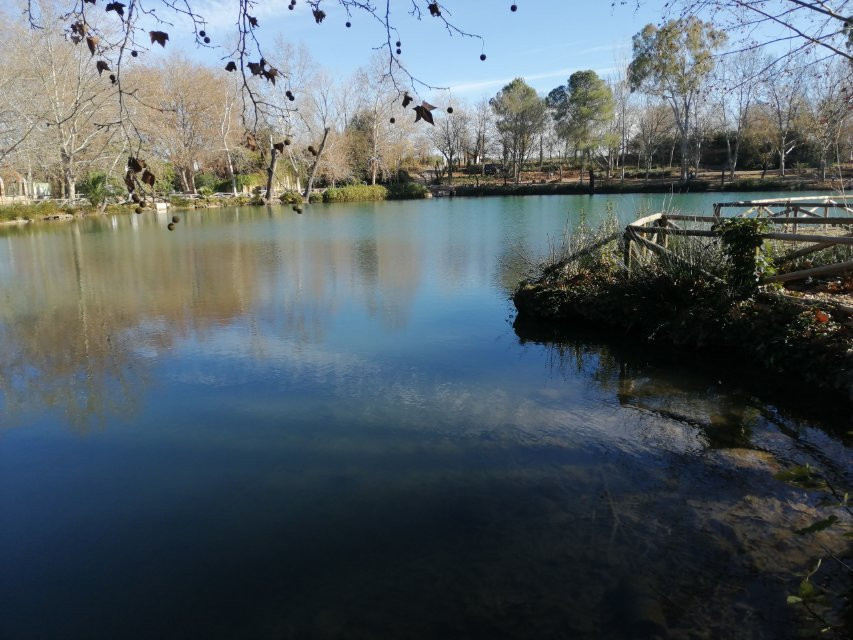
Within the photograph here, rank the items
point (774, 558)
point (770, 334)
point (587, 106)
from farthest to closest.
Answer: point (587, 106)
point (770, 334)
point (774, 558)

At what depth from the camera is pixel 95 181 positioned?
38188mm

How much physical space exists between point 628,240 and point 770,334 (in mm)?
3278

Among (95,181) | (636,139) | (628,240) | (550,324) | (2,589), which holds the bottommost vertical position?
(2,589)

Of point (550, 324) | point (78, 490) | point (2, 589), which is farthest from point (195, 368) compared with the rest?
point (550, 324)

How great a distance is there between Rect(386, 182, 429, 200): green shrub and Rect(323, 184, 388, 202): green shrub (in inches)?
41.5

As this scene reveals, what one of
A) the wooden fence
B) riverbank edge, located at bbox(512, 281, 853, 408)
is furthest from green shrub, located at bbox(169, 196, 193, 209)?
the wooden fence

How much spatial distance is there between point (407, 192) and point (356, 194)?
632 cm

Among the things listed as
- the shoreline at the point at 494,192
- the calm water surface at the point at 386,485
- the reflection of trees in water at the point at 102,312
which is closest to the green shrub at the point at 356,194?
the shoreline at the point at 494,192

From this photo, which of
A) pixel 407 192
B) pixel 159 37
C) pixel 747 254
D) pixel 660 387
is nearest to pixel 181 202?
pixel 407 192

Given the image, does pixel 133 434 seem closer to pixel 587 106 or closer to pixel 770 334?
pixel 770 334

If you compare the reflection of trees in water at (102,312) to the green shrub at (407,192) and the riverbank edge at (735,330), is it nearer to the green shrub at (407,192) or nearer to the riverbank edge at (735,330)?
the riverbank edge at (735,330)

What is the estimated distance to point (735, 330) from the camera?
321 inches

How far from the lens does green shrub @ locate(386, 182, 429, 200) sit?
57.2 meters

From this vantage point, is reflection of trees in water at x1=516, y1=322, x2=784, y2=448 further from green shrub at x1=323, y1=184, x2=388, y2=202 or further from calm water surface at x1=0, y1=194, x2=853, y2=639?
green shrub at x1=323, y1=184, x2=388, y2=202
